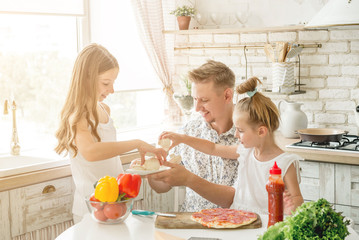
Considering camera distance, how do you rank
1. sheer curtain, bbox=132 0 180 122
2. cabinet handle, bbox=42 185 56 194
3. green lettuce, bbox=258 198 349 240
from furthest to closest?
sheer curtain, bbox=132 0 180 122 < cabinet handle, bbox=42 185 56 194 < green lettuce, bbox=258 198 349 240

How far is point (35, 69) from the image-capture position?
3232mm

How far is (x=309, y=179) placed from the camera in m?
3.01

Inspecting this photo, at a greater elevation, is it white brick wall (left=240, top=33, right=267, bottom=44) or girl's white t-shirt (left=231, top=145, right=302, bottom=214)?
white brick wall (left=240, top=33, right=267, bottom=44)

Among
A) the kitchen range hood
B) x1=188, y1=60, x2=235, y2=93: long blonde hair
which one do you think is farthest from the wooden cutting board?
the kitchen range hood

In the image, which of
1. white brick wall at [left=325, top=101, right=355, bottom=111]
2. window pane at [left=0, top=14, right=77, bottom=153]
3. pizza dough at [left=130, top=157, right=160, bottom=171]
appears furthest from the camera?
white brick wall at [left=325, top=101, right=355, bottom=111]

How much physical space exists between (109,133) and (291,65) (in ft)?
5.24

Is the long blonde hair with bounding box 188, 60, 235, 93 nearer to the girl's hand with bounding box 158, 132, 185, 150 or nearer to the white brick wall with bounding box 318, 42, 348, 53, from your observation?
the girl's hand with bounding box 158, 132, 185, 150

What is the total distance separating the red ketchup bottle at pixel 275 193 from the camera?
1508 mm

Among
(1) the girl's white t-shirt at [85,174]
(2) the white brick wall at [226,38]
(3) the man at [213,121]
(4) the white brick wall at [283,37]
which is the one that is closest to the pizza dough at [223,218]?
(3) the man at [213,121]

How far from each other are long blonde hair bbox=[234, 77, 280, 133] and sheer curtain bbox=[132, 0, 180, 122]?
6.09 feet

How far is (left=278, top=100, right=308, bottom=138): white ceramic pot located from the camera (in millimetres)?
3324

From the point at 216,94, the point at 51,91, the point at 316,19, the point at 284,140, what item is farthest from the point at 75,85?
the point at 284,140

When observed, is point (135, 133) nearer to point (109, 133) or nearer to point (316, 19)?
point (109, 133)

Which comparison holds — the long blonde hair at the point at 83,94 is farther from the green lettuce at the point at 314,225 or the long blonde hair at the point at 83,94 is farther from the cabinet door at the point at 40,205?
the green lettuce at the point at 314,225
